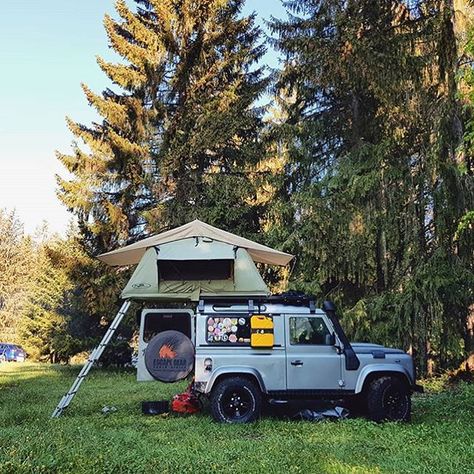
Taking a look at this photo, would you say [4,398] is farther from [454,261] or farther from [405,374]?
[454,261]

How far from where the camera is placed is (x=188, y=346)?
24.2 feet

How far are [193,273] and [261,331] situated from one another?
231 cm

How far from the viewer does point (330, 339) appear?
713 centimetres

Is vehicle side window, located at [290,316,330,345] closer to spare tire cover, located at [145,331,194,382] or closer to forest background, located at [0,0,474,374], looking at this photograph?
spare tire cover, located at [145,331,194,382]

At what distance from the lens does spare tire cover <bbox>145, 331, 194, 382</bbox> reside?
7.33 metres

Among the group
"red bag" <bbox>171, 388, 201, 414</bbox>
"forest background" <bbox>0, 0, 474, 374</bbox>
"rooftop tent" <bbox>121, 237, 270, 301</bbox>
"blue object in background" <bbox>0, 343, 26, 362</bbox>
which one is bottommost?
"blue object in background" <bbox>0, 343, 26, 362</bbox>

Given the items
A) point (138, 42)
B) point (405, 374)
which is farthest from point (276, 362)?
point (138, 42)

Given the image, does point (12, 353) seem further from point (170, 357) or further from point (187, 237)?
point (170, 357)

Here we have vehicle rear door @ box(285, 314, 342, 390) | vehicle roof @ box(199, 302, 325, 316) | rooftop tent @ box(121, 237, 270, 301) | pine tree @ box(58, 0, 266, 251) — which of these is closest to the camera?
vehicle rear door @ box(285, 314, 342, 390)

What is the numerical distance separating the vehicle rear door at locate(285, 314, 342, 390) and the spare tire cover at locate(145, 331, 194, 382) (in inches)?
59.7

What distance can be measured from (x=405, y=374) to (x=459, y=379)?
4.73m

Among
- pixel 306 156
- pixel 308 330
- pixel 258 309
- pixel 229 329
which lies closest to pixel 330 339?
pixel 308 330

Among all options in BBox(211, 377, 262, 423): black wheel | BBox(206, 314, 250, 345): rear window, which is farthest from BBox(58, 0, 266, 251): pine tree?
BBox(211, 377, 262, 423): black wheel

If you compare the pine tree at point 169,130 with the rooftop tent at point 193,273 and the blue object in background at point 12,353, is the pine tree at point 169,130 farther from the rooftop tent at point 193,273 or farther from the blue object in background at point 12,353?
the blue object in background at point 12,353
